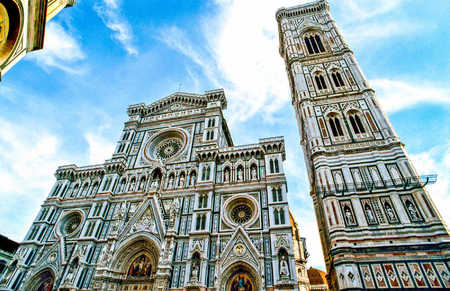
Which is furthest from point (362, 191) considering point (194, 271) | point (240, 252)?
point (194, 271)

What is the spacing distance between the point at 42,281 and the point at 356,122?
28524 mm

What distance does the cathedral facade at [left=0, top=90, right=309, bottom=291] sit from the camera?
16.1 meters

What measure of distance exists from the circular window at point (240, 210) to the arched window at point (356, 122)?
10.00 m

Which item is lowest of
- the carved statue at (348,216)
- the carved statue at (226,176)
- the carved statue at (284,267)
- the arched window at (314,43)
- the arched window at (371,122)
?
the carved statue at (284,267)

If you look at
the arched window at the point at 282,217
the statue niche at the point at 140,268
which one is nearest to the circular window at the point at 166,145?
the statue niche at the point at 140,268

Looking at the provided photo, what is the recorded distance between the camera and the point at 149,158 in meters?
24.7

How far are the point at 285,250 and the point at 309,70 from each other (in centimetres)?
1801

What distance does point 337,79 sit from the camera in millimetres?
23234

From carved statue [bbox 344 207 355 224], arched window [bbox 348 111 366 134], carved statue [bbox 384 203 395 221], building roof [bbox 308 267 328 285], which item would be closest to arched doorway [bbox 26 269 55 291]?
carved statue [bbox 344 207 355 224]

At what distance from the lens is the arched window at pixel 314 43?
27.2 meters

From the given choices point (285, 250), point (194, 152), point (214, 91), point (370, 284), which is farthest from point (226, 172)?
point (370, 284)

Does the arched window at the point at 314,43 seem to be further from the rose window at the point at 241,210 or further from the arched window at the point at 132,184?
the arched window at the point at 132,184

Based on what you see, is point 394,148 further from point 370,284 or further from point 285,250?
point 285,250

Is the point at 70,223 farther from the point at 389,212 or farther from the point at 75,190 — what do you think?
the point at 389,212
